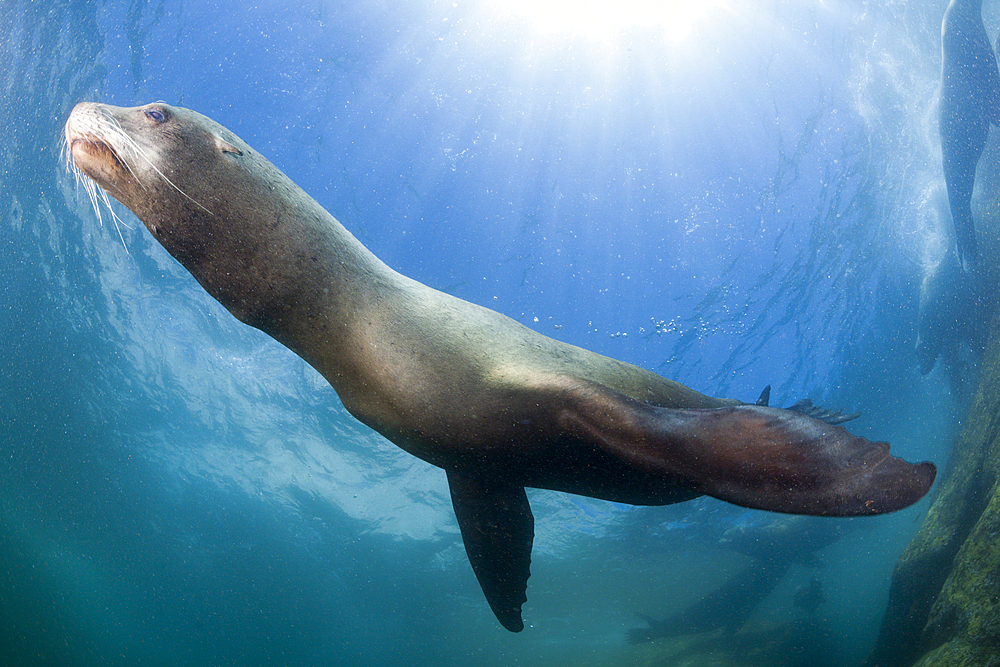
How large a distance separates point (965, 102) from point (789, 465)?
12.9 metres

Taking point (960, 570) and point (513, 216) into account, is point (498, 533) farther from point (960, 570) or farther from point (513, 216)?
point (513, 216)

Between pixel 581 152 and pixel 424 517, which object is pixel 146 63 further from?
pixel 424 517

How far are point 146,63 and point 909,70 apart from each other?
52.3ft

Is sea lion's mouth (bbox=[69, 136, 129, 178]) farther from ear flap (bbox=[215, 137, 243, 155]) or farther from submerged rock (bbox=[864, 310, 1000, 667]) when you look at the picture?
submerged rock (bbox=[864, 310, 1000, 667])

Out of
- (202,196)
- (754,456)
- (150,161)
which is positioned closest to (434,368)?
(202,196)

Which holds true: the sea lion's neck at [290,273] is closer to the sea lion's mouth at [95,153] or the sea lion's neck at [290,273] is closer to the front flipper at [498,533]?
the sea lion's mouth at [95,153]

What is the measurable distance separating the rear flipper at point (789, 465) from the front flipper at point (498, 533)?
1.44 metres

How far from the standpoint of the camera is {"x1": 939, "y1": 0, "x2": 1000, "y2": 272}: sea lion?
8.86 meters

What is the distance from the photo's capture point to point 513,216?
1025 cm

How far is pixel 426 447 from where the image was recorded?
92.9 inches

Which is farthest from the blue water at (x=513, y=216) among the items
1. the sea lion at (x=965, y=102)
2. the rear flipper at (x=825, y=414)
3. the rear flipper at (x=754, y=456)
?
the rear flipper at (x=754, y=456)

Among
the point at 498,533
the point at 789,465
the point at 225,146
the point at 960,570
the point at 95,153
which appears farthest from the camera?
the point at 960,570

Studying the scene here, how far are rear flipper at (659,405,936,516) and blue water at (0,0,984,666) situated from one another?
8900 mm

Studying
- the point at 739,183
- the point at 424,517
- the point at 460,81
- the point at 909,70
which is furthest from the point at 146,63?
the point at 424,517
